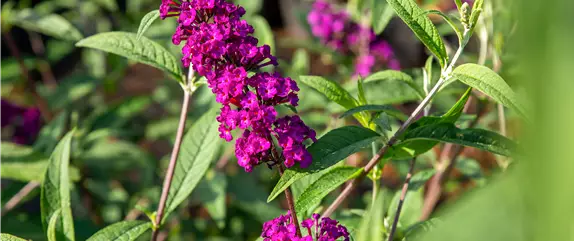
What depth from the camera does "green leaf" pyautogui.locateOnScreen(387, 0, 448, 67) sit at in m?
1.28

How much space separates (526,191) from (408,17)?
0.95 m

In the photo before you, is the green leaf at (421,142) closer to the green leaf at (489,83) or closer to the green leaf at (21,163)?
the green leaf at (489,83)

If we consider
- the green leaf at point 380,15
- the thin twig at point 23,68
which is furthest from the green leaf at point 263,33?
the thin twig at point 23,68

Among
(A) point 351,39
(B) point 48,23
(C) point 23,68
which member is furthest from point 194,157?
(C) point 23,68

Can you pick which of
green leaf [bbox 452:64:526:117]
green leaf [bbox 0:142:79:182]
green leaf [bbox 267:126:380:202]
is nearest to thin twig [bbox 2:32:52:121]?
green leaf [bbox 0:142:79:182]

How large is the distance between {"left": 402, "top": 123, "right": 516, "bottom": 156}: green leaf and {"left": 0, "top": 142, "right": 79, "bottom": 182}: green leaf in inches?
A: 51.7

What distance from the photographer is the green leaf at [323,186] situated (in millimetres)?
1273

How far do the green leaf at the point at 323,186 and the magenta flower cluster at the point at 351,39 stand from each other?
126 centimetres

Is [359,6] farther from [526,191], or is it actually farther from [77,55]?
[77,55]

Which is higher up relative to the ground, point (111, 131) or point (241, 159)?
point (241, 159)

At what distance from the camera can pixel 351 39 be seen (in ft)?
9.11

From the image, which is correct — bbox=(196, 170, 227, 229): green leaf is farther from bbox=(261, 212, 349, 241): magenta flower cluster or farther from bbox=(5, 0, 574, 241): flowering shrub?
bbox=(261, 212, 349, 241): magenta flower cluster

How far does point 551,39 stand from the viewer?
35 cm

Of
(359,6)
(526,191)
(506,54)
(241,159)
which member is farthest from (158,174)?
(526,191)
